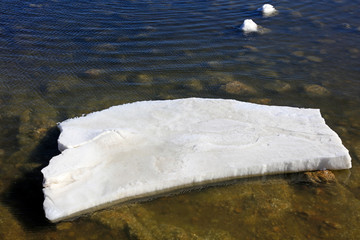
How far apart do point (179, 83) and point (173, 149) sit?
1845 millimetres

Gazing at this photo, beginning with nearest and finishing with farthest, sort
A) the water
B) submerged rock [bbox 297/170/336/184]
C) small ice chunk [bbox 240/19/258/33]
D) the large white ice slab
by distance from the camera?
the water < the large white ice slab < submerged rock [bbox 297/170/336/184] < small ice chunk [bbox 240/19/258/33]

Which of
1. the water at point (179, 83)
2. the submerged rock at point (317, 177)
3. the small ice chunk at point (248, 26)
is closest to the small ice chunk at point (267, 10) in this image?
the water at point (179, 83)

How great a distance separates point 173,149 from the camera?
3.98 metres

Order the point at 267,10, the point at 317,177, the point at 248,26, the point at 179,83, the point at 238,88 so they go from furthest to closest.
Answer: the point at 267,10
the point at 248,26
the point at 179,83
the point at 238,88
the point at 317,177

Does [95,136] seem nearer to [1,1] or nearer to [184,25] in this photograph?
[184,25]

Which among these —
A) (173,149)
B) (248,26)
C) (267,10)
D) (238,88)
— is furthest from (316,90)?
(267,10)

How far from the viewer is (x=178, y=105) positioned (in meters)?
4.70

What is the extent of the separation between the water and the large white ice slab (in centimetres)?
15

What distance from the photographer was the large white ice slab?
3566mm

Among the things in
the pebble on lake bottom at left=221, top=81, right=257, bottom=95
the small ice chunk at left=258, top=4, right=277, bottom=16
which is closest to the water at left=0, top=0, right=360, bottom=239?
the pebble on lake bottom at left=221, top=81, right=257, bottom=95

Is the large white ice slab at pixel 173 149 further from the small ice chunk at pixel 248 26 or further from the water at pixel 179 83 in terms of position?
the small ice chunk at pixel 248 26

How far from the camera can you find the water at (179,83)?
3424 mm

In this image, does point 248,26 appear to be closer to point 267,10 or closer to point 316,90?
point 267,10

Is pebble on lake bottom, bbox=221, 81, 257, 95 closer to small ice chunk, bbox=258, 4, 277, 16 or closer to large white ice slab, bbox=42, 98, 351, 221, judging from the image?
large white ice slab, bbox=42, 98, 351, 221
